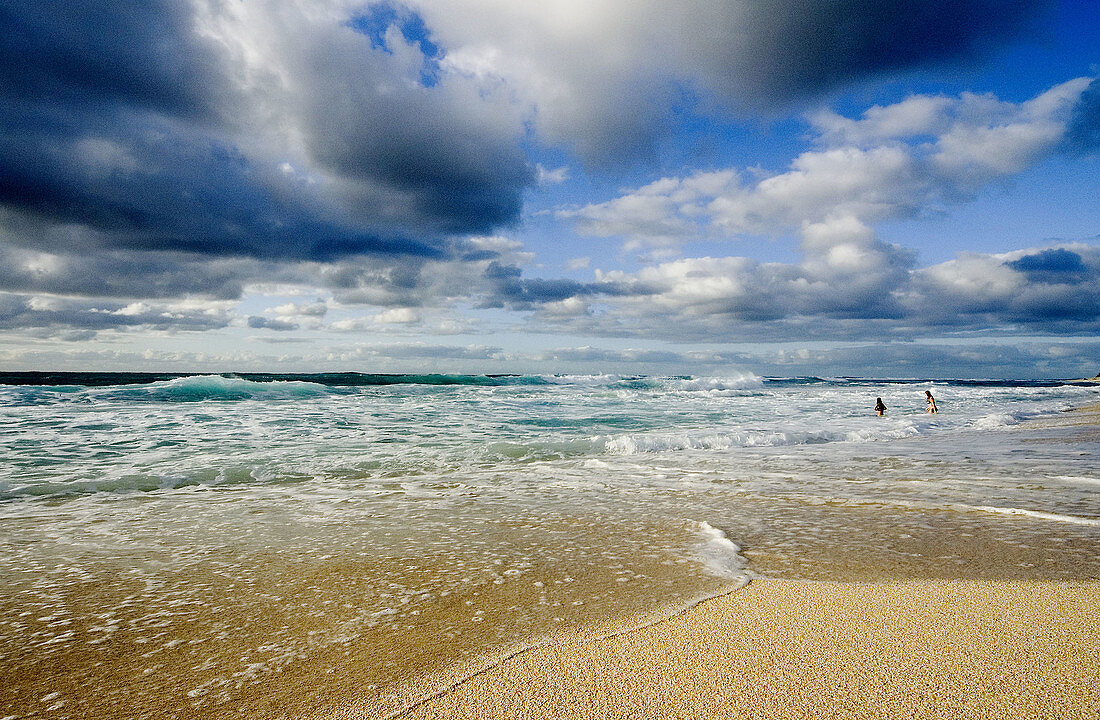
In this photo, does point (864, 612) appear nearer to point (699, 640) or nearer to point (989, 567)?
point (699, 640)

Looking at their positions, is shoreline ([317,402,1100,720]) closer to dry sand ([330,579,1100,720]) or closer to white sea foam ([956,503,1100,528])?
dry sand ([330,579,1100,720])

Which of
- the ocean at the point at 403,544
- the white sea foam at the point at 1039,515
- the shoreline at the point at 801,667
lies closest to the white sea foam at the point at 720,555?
the ocean at the point at 403,544

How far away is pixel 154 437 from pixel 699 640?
11.8 m

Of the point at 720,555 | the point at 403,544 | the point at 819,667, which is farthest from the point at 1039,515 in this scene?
the point at 403,544

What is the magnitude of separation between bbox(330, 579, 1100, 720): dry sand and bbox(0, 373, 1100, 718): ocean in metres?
0.28

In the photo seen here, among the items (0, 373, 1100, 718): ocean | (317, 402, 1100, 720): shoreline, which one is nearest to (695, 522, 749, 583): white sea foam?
(0, 373, 1100, 718): ocean

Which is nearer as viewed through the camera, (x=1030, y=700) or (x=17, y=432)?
(x=1030, y=700)

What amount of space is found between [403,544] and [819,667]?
3160 millimetres

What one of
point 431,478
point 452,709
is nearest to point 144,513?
point 431,478

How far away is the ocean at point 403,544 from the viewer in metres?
2.60

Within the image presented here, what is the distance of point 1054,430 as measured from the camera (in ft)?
49.5

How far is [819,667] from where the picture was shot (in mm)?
2340

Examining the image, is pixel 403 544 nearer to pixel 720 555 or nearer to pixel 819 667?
pixel 720 555

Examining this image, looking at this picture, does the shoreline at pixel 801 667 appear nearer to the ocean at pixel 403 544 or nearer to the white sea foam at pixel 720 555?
the ocean at pixel 403 544
